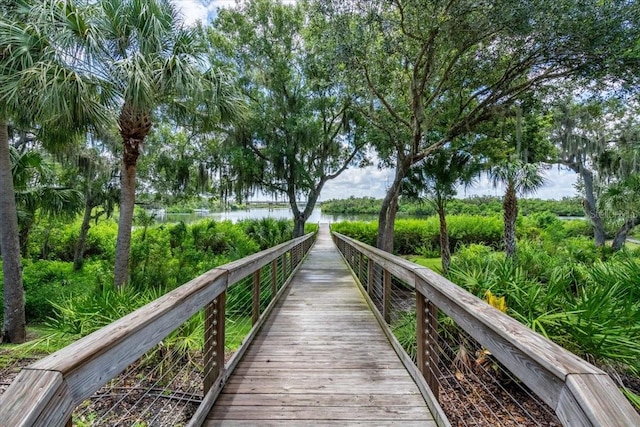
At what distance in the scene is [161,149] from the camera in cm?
1171

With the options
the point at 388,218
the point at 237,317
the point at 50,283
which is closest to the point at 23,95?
the point at 237,317

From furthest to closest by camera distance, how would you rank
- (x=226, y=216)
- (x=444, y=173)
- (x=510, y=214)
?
(x=226, y=216)
(x=444, y=173)
(x=510, y=214)

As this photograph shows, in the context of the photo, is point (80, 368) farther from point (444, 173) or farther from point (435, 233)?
point (435, 233)

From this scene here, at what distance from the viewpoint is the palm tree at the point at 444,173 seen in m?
8.22

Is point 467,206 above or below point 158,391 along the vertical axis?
above

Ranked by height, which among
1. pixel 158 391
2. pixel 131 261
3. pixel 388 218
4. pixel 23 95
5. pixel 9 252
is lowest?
pixel 158 391

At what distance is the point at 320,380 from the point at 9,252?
217 inches

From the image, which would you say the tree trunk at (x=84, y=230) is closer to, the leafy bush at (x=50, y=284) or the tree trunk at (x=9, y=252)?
the leafy bush at (x=50, y=284)

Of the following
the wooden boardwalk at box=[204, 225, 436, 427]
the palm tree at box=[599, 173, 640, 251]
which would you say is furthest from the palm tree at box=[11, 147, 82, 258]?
the palm tree at box=[599, 173, 640, 251]

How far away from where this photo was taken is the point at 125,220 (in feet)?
18.0

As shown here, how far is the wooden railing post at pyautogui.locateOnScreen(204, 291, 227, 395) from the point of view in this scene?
6.55 ft

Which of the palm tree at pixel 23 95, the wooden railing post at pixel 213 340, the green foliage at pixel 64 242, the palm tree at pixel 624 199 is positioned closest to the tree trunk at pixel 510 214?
the palm tree at pixel 624 199

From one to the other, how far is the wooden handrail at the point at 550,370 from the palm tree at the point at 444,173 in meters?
7.06

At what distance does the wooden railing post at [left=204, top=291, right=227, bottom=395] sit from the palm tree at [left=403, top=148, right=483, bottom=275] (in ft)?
23.0
